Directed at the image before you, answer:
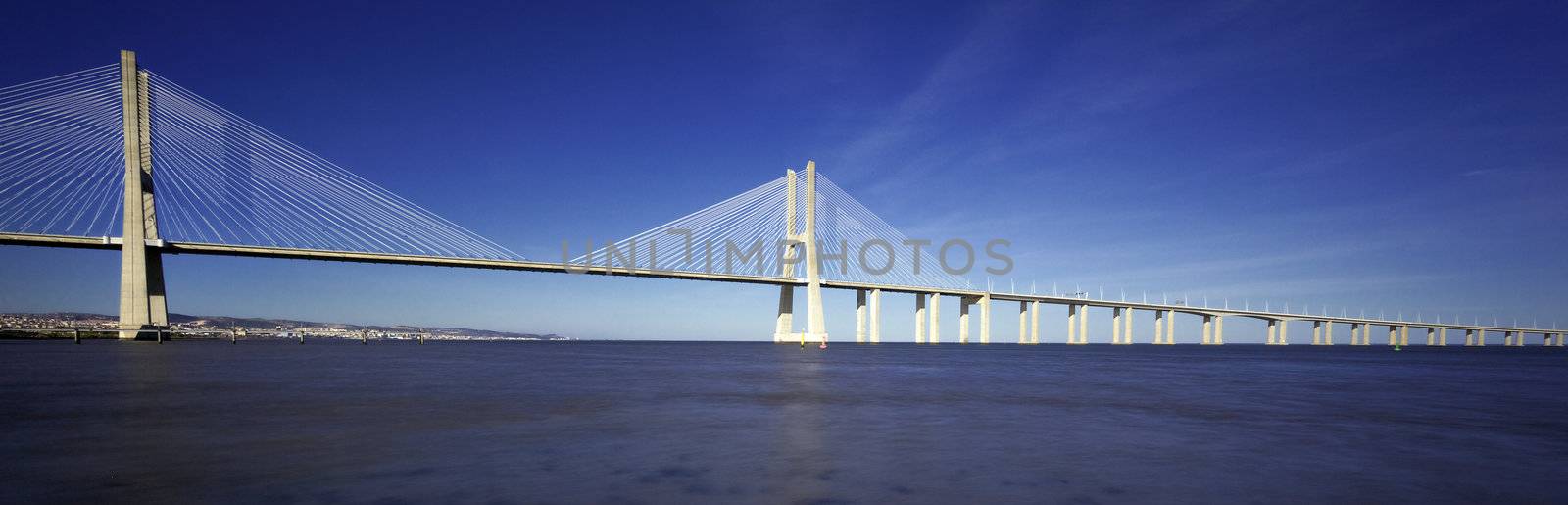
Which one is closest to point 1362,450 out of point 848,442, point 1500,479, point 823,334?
point 1500,479

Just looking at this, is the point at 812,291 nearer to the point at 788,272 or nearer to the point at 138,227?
the point at 788,272

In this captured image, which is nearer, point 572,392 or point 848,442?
point 848,442

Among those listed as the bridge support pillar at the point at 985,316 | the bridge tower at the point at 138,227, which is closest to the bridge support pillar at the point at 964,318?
the bridge support pillar at the point at 985,316

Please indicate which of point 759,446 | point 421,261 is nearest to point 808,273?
point 421,261

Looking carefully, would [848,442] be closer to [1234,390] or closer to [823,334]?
[1234,390]

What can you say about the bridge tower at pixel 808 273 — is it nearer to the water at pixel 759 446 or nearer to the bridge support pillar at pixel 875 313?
the bridge support pillar at pixel 875 313

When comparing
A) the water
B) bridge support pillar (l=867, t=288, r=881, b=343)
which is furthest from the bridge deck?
the water
